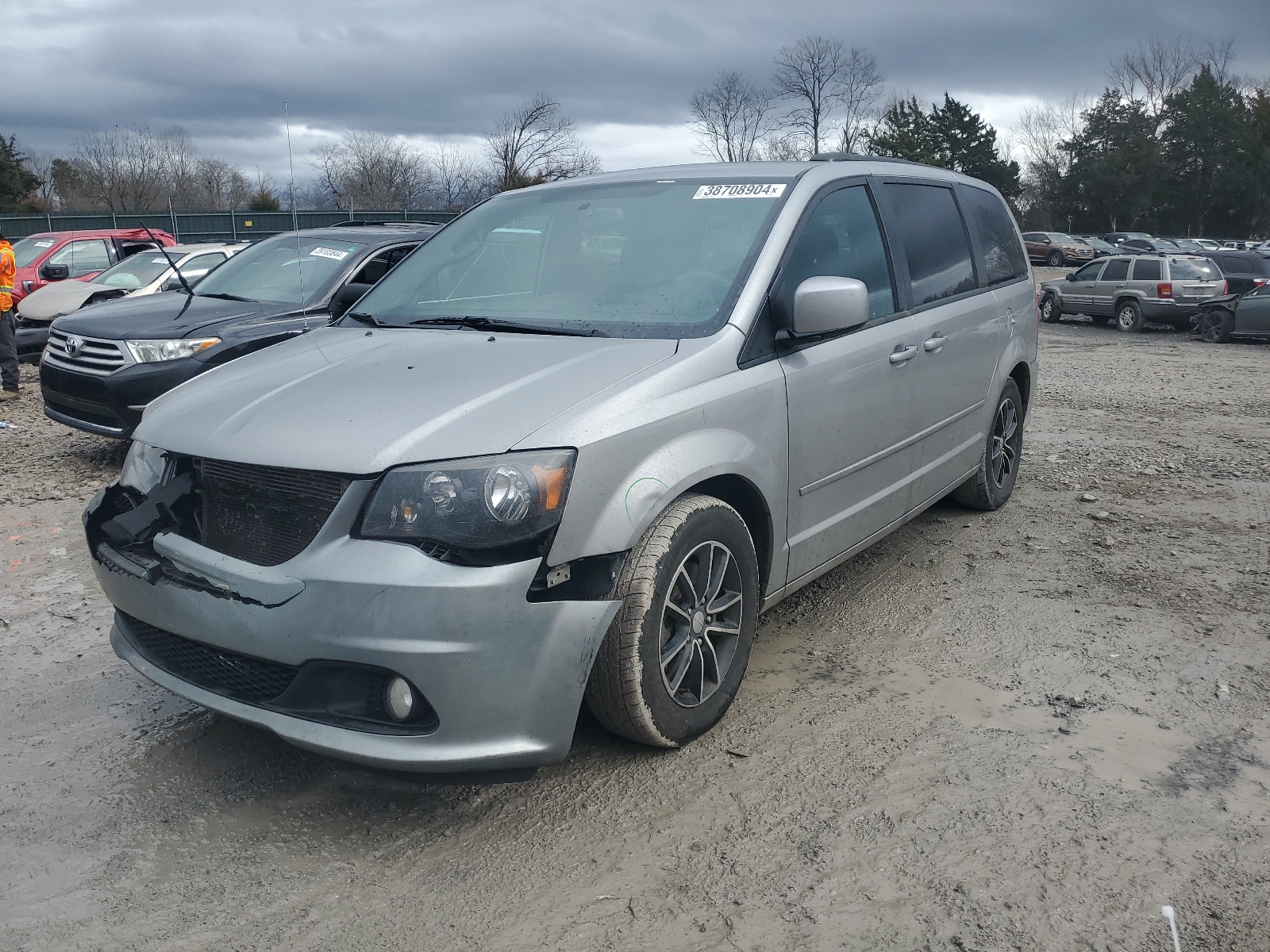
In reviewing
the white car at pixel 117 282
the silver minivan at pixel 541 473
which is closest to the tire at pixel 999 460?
the silver minivan at pixel 541 473

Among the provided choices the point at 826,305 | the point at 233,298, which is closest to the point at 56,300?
the point at 233,298

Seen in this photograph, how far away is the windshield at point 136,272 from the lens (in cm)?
1261

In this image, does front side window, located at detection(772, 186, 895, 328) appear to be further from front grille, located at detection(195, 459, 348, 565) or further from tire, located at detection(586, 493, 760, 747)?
front grille, located at detection(195, 459, 348, 565)

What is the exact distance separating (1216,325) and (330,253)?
52.3 ft

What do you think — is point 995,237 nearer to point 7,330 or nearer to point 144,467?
point 144,467

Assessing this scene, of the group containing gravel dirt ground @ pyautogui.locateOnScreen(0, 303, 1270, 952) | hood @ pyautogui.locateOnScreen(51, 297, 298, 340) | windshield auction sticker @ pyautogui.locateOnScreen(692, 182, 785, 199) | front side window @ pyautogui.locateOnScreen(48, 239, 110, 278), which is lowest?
gravel dirt ground @ pyautogui.locateOnScreen(0, 303, 1270, 952)

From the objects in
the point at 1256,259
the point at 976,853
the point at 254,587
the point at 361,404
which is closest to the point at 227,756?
the point at 254,587

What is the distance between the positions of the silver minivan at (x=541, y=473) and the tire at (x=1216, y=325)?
15868 millimetres

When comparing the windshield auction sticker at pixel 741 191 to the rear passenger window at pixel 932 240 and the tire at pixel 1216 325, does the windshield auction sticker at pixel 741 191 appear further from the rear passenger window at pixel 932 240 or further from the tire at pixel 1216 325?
the tire at pixel 1216 325

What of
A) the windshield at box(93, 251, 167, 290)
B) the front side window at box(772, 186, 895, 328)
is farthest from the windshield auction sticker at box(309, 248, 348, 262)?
the windshield at box(93, 251, 167, 290)

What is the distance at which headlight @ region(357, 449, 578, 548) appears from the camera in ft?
8.43

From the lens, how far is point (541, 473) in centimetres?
262

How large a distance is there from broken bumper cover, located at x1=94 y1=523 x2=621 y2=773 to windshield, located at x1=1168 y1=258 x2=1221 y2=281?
1967 centimetres

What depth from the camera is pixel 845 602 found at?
460cm
